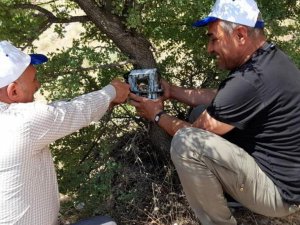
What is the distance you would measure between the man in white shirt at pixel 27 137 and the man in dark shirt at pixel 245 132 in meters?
0.67

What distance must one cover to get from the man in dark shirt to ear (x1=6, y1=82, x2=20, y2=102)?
0.93 metres

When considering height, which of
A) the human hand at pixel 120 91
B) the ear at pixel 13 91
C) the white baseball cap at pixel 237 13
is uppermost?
the white baseball cap at pixel 237 13

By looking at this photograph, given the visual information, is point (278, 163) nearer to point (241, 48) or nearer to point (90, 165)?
point (241, 48)

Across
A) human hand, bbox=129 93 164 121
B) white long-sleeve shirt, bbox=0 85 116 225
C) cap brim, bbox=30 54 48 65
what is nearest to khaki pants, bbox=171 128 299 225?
human hand, bbox=129 93 164 121

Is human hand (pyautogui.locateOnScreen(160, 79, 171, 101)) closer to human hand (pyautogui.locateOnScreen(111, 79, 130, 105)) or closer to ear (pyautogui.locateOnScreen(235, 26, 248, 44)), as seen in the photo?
human hand (pyautogui.locateOnScreen(111, 79, 130, 105))

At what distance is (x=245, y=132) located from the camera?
2.88m

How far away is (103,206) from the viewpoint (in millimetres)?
3326

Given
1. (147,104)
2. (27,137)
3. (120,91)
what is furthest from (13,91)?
(147,104)

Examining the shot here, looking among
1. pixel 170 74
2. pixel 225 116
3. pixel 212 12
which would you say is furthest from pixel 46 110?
pixel 170 74

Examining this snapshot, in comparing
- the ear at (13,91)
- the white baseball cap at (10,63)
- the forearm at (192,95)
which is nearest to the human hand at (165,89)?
the forearm at (192,95)

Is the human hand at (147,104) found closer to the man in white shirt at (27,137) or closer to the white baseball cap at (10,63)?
the man in white shirt at (27,137)

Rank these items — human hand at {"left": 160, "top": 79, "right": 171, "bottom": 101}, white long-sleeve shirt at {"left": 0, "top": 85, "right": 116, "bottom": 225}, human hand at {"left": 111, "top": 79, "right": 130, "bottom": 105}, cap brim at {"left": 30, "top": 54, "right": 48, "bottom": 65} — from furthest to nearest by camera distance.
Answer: human hand at {"left": 160, "top": 79, "right": 171, "bottom": 101}, human hand at {"left": 111, "top": 79, "right": 130, "bottom": 105}, cap brim at {"left": 30, "top": 54, "right": 48, "bottom": 65}, white long-sleeve shirt at {"left": 0, "top": 85, "right": 116, "bottom": 225}

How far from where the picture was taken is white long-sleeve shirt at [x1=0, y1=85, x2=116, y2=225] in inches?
89.1

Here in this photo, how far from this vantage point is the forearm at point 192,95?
341 centimetres
